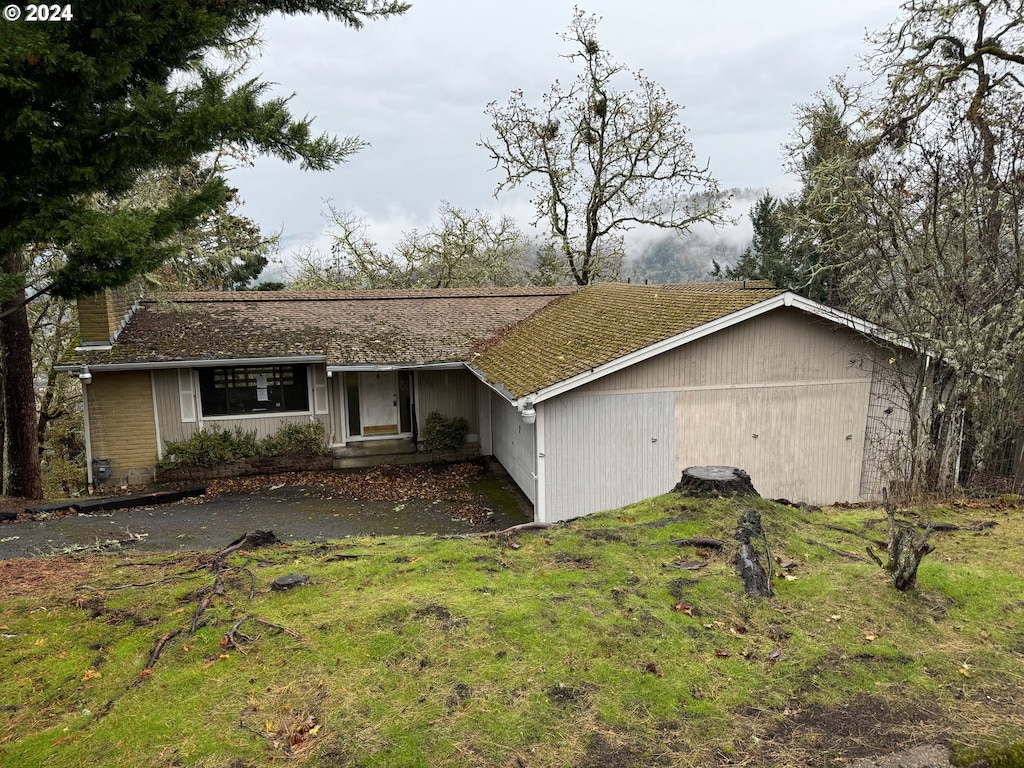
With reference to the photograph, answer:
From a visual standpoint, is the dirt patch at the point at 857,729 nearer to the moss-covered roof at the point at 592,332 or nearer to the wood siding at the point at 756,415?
the moss-covered roof at the point at 592,332

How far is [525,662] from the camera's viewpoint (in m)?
3.83

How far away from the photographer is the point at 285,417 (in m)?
13.9

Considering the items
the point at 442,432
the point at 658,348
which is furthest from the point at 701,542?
the point at 442,432

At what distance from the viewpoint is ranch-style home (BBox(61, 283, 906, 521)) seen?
9.92 meters

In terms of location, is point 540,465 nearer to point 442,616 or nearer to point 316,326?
point 442,616

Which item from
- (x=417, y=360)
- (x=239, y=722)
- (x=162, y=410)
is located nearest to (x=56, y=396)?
(x=162, y=410)

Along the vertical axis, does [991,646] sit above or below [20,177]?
below

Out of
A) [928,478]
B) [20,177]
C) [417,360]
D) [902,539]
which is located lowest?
[928,478]

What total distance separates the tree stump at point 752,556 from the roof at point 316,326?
29.8 ft

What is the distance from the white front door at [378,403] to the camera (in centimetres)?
1456

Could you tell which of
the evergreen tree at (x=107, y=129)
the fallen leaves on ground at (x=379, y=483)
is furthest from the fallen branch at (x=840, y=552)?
the fallen leaves on ground at (x=379, y=483)

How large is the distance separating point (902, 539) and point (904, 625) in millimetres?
784

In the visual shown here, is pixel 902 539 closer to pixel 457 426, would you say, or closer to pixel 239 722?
pixel 239 722

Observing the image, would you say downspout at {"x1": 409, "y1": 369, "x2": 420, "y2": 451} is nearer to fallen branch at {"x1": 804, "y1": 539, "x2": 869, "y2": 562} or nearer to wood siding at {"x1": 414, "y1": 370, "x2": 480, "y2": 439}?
wood siding at {"x1": 414, "y1": 370, "x2": 480, "y2": 439}
